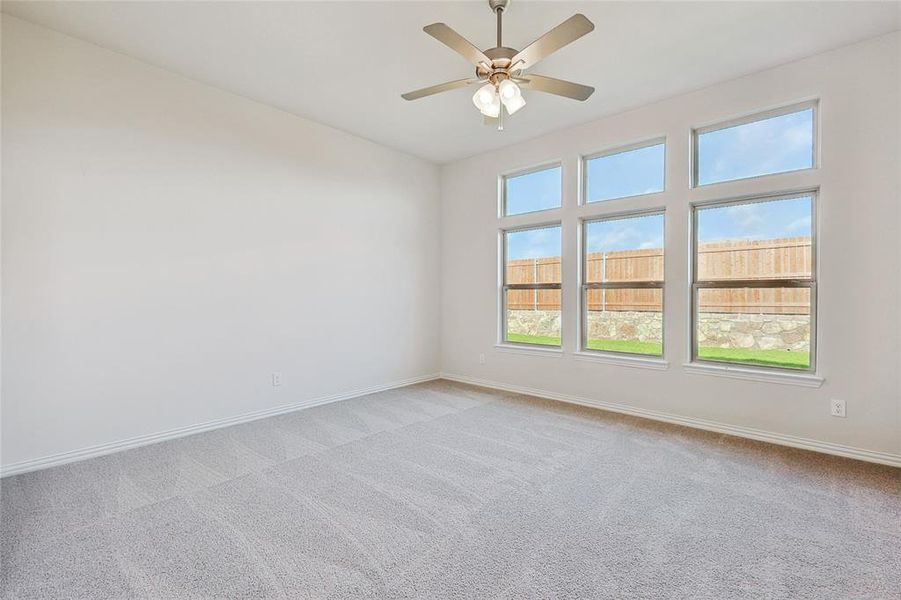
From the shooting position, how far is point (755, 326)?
3.35 metres

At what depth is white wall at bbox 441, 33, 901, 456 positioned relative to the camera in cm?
274

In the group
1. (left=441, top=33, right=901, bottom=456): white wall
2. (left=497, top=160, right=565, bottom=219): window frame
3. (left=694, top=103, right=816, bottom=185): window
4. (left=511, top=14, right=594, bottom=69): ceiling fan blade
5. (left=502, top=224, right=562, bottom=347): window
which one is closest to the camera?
(left=511, top=14, right=594, bottom=69): ceiling fan blade

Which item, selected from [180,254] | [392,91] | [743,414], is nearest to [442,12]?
[392,91]

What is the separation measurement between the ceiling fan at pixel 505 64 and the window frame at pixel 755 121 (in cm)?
168

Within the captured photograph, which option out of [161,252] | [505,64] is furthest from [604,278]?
[161,252]

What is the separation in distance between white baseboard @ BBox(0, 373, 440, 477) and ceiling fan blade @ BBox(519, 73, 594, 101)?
3.48m

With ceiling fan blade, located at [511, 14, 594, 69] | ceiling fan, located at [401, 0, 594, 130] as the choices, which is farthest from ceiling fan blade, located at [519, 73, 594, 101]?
ceiling fan blade, located at [511, 14, 594, 69]

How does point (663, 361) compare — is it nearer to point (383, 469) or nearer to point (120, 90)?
point (383, 469)

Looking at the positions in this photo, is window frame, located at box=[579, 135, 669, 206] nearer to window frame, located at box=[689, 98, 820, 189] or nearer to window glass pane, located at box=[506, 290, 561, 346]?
window frame, located at box=[689, 98, 820, 189]

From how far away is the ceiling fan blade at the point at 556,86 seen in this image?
2.43 m

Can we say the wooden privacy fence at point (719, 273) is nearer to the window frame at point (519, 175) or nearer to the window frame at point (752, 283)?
the window frame at point (752, 283)

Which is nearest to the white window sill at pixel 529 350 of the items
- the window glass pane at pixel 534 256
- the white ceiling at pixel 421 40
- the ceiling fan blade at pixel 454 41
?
Result: the window glass pane at pixel 534 256

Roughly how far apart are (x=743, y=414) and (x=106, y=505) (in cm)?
444

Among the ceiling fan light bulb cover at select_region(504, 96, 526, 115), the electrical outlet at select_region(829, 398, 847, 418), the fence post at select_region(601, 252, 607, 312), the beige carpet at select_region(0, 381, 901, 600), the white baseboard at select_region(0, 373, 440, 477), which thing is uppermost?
the ceiling fan light bulb cover at select_region(504, 96, 526, 115)
